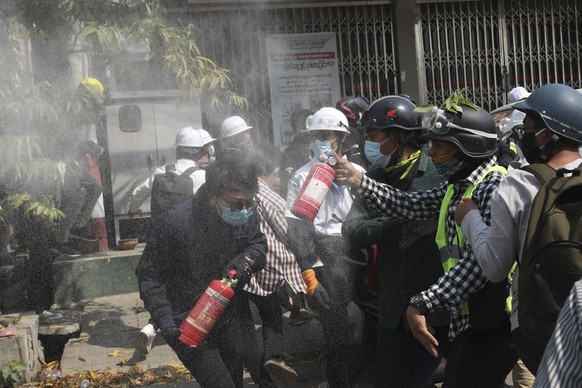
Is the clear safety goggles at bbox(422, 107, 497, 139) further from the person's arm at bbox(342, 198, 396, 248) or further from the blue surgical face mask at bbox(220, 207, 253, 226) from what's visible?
the blue surgical face mask at bbox(220, 207, 253, 226)

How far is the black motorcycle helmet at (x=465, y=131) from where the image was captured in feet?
11.7

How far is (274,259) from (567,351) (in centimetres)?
364

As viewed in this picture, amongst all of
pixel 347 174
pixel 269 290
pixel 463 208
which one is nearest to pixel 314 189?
pixel 347 174

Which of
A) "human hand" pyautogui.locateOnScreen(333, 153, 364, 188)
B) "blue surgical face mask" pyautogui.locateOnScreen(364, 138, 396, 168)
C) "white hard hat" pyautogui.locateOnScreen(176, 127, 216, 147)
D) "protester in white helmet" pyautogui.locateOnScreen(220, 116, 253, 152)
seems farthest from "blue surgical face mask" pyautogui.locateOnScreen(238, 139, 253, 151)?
"human hand" pyautogui.locateOnScreen(333, 153, 364, 188)

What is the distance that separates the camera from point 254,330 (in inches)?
189

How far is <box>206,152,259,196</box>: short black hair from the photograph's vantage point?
4.26m

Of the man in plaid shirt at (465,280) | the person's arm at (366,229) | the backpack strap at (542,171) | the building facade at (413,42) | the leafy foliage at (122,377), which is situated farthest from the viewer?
the building facade at (413,42)

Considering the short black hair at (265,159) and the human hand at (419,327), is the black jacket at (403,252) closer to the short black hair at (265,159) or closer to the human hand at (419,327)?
the human hand at (419,327)

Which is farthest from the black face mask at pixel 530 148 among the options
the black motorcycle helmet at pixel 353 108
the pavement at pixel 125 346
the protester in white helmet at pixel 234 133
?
the protester in white helmet at pixel 234 133

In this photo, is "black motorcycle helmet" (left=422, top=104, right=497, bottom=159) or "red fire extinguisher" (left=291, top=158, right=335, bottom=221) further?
"red fire extinguisher" (left=291, top=158, right=335, bottom=221)

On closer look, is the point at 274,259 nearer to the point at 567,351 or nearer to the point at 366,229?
the point at 366,229

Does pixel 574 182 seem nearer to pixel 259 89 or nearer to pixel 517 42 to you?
pixel 259 89

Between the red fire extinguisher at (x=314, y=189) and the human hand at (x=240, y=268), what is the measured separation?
0.39 metres

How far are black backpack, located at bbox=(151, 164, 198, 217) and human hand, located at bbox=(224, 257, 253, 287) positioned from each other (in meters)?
2.27
